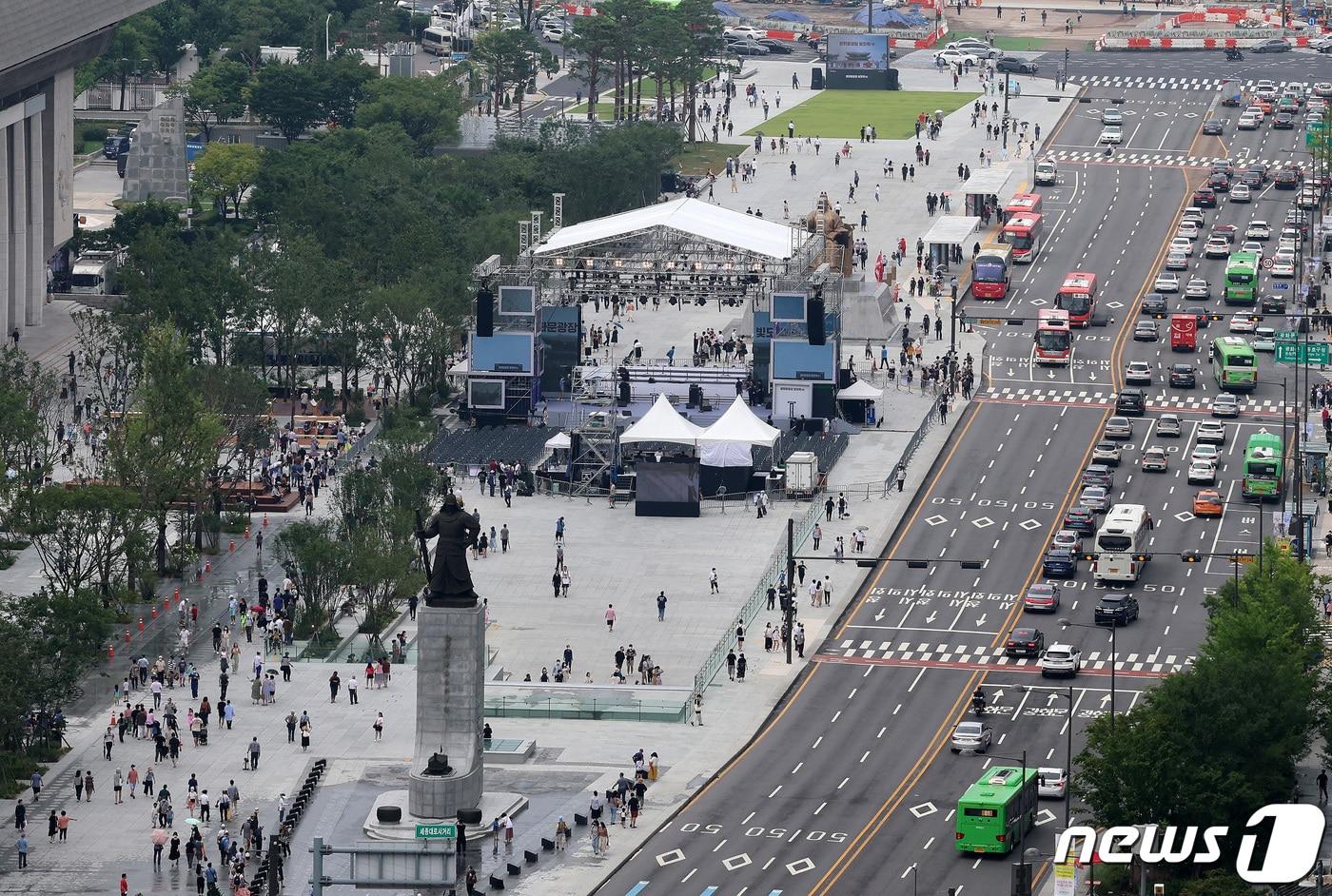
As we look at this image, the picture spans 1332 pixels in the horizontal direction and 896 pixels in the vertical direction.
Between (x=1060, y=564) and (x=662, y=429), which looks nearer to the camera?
(x=1060, y=564)

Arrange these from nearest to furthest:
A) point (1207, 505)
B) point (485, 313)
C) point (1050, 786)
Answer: point (1050, 786), point (1207, 505), point (485, 313)

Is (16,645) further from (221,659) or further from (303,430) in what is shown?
(303,430)

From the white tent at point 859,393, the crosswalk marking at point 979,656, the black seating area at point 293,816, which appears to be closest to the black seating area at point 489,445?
the white tent at point 859,393

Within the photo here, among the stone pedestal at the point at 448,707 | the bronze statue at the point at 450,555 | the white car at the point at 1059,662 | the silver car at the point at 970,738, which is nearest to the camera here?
the bronze statue at the point at 450,555

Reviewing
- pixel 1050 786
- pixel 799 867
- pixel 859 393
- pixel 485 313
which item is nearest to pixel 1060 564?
pixel 859 393

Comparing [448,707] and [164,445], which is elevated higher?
[164,445]

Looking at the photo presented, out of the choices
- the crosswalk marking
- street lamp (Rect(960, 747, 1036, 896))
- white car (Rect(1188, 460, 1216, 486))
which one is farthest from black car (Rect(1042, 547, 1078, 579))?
street lamp (Rect(960, 747, 1036, 896))

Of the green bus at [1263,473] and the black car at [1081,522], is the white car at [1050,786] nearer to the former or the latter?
the black car at [1081,522]

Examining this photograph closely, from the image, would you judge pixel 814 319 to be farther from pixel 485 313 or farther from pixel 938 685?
pixel 938 685
